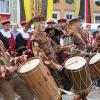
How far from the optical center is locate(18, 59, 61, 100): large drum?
223 inches

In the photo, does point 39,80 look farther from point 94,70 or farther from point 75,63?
point 94,70

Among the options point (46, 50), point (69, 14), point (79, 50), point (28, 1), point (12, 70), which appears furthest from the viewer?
point (69, 14)

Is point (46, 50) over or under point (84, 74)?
over

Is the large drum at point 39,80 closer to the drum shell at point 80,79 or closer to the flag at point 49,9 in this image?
the drum shell at point 80,79

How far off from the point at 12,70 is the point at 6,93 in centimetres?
37

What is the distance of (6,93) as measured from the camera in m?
5.86

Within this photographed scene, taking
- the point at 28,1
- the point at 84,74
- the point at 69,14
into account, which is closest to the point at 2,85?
the point at 84,74

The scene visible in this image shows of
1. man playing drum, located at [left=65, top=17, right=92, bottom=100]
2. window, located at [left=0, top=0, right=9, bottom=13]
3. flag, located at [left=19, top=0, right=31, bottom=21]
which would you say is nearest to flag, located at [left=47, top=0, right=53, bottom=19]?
flag, located at [left=19, top=0, right=31, bottom=21]

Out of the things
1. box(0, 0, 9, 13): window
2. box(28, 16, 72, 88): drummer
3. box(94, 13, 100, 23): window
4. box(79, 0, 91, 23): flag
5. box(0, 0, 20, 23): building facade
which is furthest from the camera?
box(94, 13, 100, 23): window

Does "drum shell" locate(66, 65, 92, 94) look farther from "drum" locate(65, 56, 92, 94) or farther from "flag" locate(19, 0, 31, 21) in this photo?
"flag" locate(19, 0, 31, 21)

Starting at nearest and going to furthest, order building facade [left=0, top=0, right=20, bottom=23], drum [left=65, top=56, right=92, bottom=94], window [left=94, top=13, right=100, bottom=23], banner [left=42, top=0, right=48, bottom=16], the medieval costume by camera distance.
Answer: drum [left=65, top=56, right=92, bottom=94]
the medieval costume
banner [left=42, top=0, right=48, bottom=16]
building facade [left=0, top=0, right=20, bottom=23]
window [left=94, top=13, right=100, bottom=23]

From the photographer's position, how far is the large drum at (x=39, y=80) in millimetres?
5656

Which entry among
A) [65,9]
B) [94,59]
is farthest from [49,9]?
[65,9]

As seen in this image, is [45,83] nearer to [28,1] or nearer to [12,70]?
[12,70]
